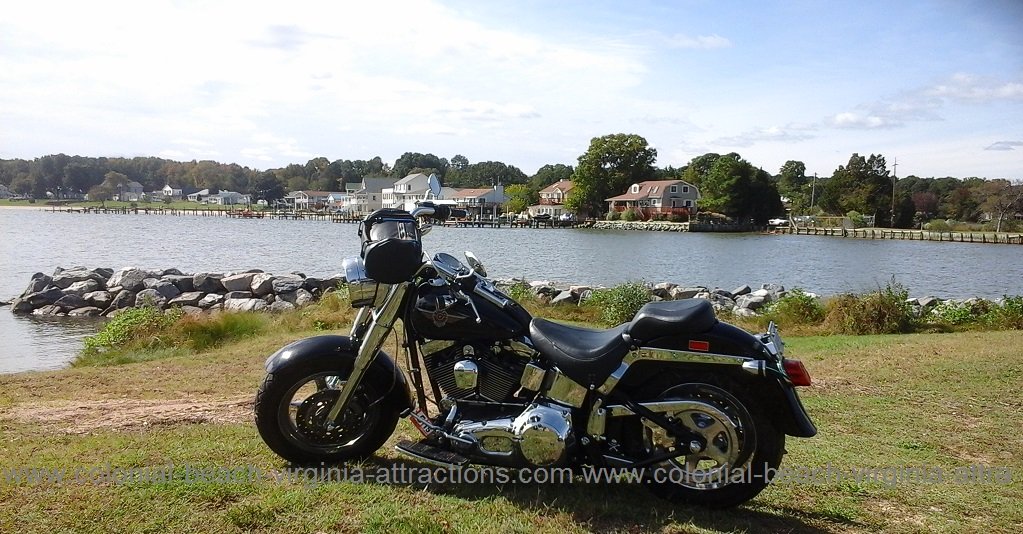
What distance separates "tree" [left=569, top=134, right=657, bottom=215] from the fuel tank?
3703 inches

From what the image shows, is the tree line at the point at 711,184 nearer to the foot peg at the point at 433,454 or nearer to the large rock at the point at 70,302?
the large rock at the point at 70,302

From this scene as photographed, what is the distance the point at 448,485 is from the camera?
4.32 metres

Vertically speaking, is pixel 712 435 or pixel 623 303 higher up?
pixel 712 435

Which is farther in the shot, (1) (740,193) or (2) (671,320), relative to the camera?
(1) (740,193)

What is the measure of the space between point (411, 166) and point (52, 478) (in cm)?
12841

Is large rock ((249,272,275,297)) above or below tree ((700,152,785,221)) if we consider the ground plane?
below

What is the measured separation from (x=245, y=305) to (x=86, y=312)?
5052mm

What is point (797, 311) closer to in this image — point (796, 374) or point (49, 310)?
point (796, 374)

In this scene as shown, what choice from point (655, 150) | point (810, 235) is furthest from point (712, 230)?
point (655, 150)

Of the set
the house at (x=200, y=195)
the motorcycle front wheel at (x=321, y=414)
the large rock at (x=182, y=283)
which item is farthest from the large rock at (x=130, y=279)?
the house at (x=200, y=195)

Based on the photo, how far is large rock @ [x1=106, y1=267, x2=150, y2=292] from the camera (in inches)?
811

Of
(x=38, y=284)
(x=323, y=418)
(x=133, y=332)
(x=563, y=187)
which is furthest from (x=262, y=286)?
(x=563, y=187)

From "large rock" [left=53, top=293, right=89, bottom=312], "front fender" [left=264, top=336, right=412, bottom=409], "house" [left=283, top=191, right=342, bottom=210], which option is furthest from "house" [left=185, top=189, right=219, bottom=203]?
"front fender" [left=264, top=336, right=412, bottom=409]

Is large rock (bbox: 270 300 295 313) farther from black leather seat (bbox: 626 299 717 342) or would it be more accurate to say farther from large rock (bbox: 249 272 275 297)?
black leather seat (bbox: 626 299 717 342)
